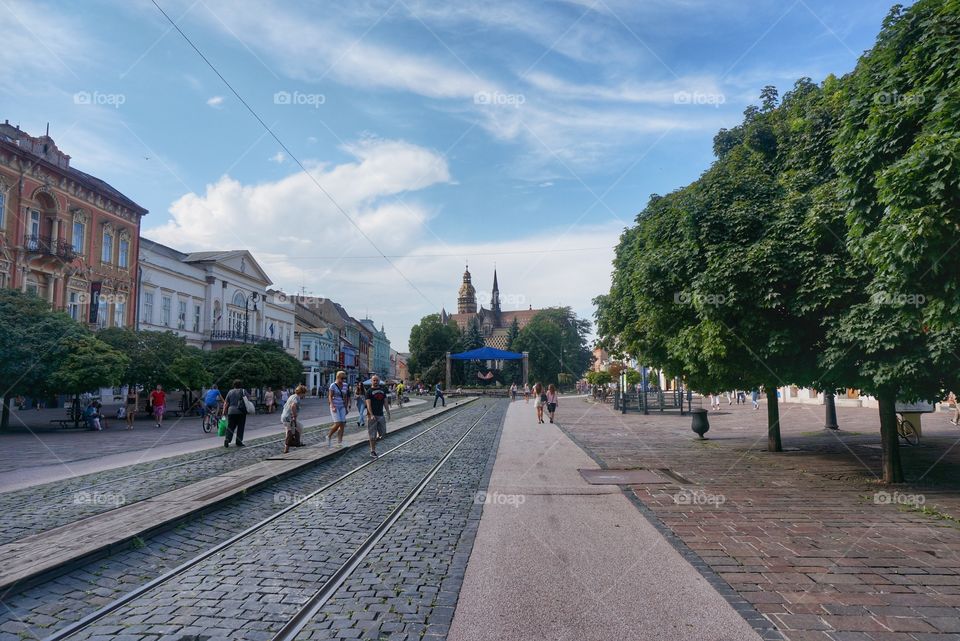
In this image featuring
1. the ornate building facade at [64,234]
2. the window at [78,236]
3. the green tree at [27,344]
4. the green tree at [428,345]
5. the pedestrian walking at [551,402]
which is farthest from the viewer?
the green tree at [428,345]

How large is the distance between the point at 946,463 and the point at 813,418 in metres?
15.1

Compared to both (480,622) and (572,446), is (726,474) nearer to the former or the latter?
(572,446)

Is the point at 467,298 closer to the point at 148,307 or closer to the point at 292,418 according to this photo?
the point at 148,307

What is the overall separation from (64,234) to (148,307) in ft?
33.7

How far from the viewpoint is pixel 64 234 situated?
111ft

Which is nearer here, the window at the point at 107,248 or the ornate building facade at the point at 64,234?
the ornate building facade at the point at 64,234

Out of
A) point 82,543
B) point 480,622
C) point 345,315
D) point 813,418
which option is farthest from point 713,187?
point 345,315

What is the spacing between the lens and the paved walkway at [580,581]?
14.4 feet

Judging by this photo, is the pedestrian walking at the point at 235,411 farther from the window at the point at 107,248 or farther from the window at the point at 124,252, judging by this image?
the window at the point at 124,252

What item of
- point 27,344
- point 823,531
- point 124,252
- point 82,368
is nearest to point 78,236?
point 124,252

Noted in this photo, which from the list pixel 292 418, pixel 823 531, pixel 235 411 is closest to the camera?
pixel 823 531

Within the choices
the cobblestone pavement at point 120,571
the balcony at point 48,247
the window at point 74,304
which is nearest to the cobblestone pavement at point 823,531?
the cobblestone pavement at point 120,571

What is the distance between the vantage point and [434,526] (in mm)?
7531

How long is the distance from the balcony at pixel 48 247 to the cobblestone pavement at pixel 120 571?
96.7 ft
